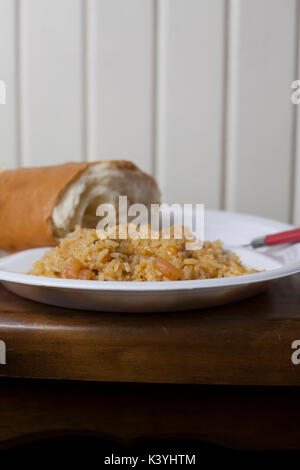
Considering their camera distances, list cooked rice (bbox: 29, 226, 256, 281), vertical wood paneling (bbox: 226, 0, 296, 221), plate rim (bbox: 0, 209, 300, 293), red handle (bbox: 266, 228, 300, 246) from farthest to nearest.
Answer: vertical wood paneling (bbox: 226, 0, 296, 221)
red handle (bbox: 266, 228, 300, 246)
cooked rice (bbox: 29, 226, 256, 281)
plate rim (bbox: 0, 209, 300, 293)

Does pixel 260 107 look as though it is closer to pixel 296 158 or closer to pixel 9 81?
pixel 296 158

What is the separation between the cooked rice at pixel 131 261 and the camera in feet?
3.14

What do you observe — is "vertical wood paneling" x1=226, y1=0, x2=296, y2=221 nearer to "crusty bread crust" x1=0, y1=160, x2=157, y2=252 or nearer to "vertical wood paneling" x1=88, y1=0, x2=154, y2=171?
"vertical wood paneling" x1=88, y1=0, x2=154, y2=171

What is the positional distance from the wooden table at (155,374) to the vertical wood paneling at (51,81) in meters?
1.23

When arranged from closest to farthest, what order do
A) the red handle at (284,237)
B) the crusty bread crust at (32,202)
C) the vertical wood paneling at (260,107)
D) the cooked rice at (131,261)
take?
1. the cooked rice at (131,261)
2. the red handle at (284,237)
3. the crusty bread crust at (32,202)
4. the vertical wood paneling at (260,107)

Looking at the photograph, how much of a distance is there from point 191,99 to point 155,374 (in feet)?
4.57

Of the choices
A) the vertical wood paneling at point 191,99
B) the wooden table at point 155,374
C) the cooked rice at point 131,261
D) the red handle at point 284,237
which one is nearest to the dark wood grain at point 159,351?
the wooden table at point 155,374

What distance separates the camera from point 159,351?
31.8 inches

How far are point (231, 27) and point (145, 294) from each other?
145 centimetres

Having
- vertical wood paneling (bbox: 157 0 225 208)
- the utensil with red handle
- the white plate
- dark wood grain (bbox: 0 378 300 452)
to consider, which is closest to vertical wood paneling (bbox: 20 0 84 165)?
vertical wood paneling (bbox: 157 0 225 208)

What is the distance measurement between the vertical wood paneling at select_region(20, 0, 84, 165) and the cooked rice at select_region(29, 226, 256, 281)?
3.47 feet

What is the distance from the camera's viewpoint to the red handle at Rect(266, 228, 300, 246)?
120 cm

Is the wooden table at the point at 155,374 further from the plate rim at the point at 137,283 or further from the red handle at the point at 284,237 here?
the red handle at the point at 284,237

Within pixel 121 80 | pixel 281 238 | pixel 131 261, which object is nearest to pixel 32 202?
pixel 131 261
